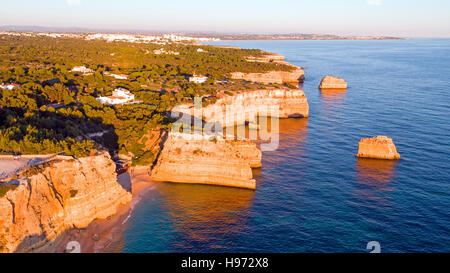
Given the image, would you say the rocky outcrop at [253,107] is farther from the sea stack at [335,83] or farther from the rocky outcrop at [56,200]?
the sea stack at [335,83]

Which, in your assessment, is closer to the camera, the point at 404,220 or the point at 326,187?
the point at 404,220

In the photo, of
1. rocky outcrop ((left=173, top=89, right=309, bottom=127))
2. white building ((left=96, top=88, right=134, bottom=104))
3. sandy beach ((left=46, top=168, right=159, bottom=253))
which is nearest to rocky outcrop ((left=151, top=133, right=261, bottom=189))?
sandy beach ((left=46, top=168, right=159, bottom=253))


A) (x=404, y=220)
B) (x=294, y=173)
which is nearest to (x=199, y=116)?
(x=294, y=173)

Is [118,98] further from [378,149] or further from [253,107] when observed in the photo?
[378,149]

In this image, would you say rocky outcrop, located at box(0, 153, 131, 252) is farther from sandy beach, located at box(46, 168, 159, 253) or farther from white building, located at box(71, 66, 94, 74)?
white building, located at box(71, 66, 94, 74)

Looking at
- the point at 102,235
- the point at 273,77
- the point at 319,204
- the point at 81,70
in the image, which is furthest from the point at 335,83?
the point at 102,235

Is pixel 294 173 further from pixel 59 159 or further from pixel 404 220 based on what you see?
pixel 59 159
